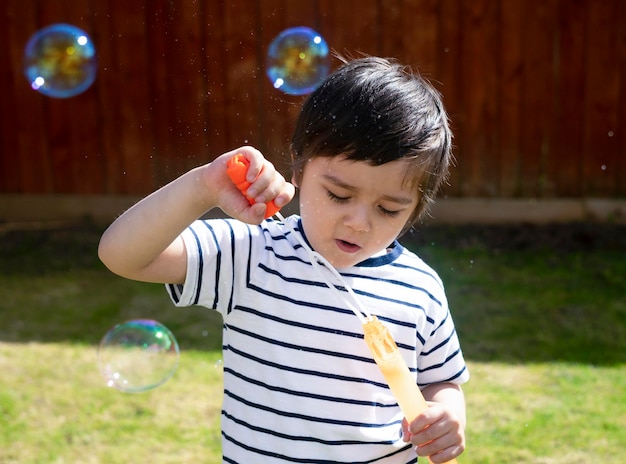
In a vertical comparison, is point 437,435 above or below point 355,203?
below

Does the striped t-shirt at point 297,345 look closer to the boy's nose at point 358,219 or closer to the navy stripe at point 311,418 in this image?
the navy stripe at point 311,418

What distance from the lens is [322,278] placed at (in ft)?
4.29

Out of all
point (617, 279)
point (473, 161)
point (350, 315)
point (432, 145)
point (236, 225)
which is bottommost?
point (617, 279)

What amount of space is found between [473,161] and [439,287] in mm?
3908

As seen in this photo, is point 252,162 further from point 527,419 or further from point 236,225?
point 527,419

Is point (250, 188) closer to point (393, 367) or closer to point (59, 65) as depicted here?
point (393, 367)

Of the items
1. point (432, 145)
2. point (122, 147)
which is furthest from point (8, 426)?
point (122, 147)

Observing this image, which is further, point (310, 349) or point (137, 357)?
point (137, 357)

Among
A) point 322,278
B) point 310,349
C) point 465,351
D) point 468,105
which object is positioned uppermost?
point 322,278

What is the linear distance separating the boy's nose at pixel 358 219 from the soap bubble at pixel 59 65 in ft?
5.29

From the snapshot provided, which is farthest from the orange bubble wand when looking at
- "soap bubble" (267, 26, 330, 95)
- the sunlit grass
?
the sunlit grass

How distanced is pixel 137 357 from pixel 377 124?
1.04 metres

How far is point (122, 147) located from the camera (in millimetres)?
5113

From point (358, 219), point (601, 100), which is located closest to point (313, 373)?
point (358, 219)
